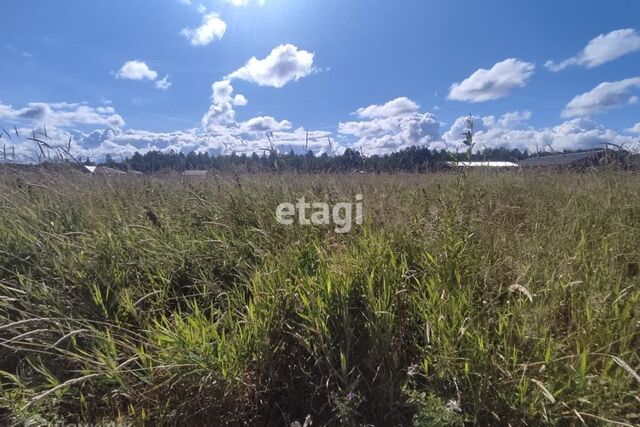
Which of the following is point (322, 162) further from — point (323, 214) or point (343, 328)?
point (343, 328)

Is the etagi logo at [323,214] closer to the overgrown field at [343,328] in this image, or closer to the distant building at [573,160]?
the overgrown field at [343,328]

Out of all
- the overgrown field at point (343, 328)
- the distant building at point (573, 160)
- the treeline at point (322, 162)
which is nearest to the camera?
the overgrown field at point (343, 328)

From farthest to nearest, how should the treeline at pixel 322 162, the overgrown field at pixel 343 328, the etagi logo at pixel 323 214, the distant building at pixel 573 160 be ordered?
1. the treeline at pixel 322 162
2. the distant building at pixel 573 160
3. the etagi logo at pixel 323 214
4. the overgrown field at pixel 343 328

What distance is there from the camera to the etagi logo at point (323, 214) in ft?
8.40

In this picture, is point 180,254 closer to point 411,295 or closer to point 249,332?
point 249,332

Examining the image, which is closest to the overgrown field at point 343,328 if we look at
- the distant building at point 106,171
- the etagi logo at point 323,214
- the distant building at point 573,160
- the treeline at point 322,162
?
the etagi logo at point 323,214

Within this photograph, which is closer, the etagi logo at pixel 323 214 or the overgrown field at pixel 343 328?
the overgrown field at pixel 343 328

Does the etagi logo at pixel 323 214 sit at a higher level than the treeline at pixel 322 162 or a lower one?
lower

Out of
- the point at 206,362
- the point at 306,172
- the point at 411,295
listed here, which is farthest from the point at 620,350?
the point at 306,172

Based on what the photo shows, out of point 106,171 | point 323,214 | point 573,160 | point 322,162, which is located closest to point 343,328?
point 323,214

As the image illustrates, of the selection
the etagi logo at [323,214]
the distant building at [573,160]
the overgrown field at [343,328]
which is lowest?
the overgrown field at [343,328]

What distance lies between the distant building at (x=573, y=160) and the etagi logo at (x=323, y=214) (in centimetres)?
314

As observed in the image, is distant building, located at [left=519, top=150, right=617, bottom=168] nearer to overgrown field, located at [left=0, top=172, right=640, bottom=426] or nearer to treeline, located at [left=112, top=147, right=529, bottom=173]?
treeline, located at [left=112, top=147, right=529, bottom=173]

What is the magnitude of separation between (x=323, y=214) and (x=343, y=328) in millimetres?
1383
